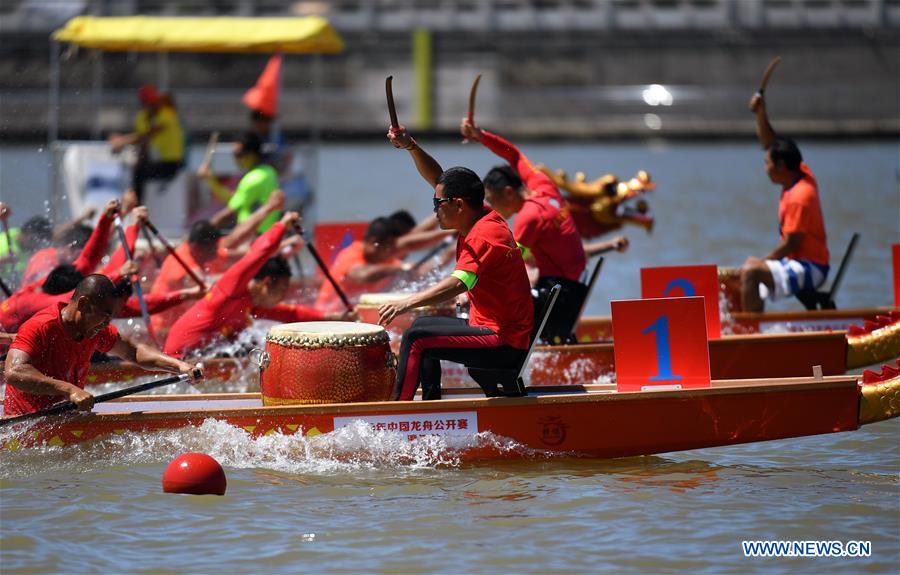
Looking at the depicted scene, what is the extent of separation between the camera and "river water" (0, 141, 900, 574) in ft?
24.4

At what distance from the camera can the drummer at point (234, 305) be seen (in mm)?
10891

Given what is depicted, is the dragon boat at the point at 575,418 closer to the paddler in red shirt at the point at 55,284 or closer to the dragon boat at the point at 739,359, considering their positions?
the paddler in red shirt at the point at 55,284

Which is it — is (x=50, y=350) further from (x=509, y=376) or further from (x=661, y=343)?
(x=661, y=343)

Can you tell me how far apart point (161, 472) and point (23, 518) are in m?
0.99

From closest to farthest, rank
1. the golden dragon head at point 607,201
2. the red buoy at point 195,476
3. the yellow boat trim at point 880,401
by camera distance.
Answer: the red buoy at point 195,476, the yellow boat trim at point 880,401, the golden dragon head at point 607,201

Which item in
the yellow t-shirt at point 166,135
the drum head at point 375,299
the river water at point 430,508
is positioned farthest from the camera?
the yellow t-shirt at point 166,135

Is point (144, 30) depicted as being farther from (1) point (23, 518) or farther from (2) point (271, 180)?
(1) point (23, 518)

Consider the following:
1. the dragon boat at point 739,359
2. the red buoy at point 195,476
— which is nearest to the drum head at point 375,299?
the dragon boat at point 739,359

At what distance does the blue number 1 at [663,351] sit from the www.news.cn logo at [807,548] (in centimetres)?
137

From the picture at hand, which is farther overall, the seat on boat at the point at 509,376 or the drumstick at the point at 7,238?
the drumstick at the point at 7,238

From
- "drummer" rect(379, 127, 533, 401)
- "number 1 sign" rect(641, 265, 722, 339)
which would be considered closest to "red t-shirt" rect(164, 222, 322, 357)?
"drummer" rect(379, 127, 533, 401)

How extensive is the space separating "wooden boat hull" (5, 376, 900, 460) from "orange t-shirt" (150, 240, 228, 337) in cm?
318

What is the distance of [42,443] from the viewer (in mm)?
8750

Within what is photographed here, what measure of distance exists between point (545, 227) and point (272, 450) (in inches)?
125
